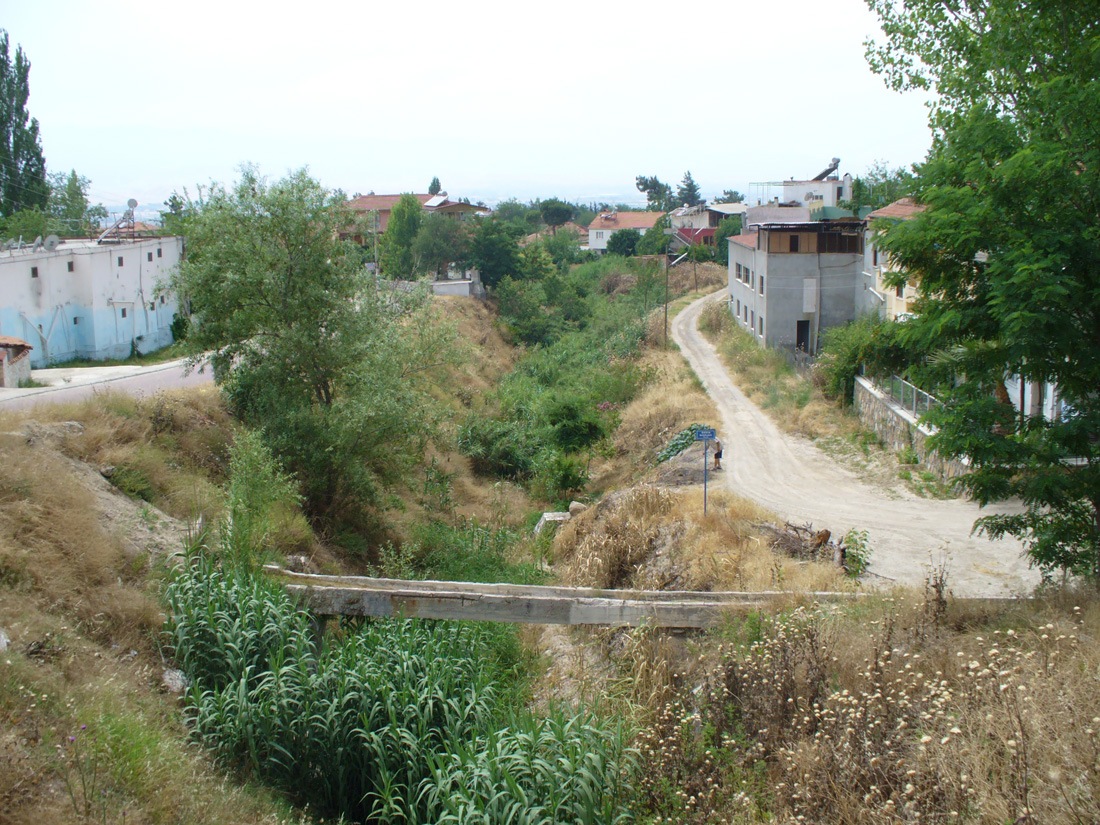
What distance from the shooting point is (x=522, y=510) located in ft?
76.1

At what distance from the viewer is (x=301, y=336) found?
17.5 m

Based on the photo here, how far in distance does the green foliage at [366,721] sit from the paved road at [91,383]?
8779mm

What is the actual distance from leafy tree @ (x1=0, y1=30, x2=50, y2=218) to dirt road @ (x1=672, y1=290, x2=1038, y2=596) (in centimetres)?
4466

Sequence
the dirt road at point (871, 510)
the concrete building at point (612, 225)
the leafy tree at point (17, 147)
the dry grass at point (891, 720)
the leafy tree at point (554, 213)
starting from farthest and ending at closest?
the leafy tree at point (554, 213) < the concrete building at point (612, 225) < the leafy tree at point (17, 147) < the dirt road at point (871, 510) < the dry grass at point (891, 720)

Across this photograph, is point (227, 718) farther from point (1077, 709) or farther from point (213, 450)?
point (213, 450)

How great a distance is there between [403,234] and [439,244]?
330cm

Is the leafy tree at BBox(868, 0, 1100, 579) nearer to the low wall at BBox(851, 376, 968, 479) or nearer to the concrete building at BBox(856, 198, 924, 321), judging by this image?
the low wall at BBox(851, 376, 968, 479)

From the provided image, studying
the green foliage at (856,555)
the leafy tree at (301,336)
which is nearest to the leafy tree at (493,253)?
the leafy tree at (301,336)

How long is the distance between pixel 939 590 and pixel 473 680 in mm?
5360

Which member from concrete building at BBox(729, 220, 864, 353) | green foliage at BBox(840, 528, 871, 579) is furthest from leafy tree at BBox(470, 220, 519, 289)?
green foliage at BBox(840, 528, 871, 579)

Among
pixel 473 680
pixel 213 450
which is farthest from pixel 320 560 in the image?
pixel 473 680

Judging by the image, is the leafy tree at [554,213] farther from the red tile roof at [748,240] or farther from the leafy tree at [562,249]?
the red tile roof at [748,240]

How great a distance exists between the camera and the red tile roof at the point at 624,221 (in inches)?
4441

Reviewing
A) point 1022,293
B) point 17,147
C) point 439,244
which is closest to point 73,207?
point 17,147
